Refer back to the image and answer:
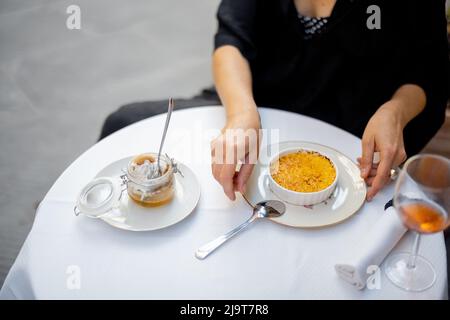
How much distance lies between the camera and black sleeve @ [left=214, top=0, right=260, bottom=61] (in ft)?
4.08

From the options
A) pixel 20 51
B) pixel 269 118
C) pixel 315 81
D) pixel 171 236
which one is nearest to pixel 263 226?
pixel 171 236

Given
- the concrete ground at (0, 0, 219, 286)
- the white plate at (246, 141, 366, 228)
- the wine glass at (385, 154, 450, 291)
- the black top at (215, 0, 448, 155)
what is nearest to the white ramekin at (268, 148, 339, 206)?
the white plate at (246, 141, 366, 228)

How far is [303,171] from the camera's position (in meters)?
0.93

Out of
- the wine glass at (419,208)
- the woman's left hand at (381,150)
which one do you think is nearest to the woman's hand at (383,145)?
the woman's left hand at (381,150)

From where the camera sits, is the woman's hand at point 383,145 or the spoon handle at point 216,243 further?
the woman's hand at point 383,145

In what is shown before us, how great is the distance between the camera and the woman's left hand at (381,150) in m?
0.92

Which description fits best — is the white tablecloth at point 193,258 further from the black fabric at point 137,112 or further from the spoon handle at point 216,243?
the black fabric at point 137,112

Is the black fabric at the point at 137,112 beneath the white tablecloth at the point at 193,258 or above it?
above

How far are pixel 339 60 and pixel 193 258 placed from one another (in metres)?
0.74

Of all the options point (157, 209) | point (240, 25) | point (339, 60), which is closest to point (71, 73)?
point (240, 25)

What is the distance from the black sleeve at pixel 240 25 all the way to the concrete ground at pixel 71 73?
3.50 ft

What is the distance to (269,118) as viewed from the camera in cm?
113

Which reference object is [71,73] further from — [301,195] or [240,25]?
[301,195]

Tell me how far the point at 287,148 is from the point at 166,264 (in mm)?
399
